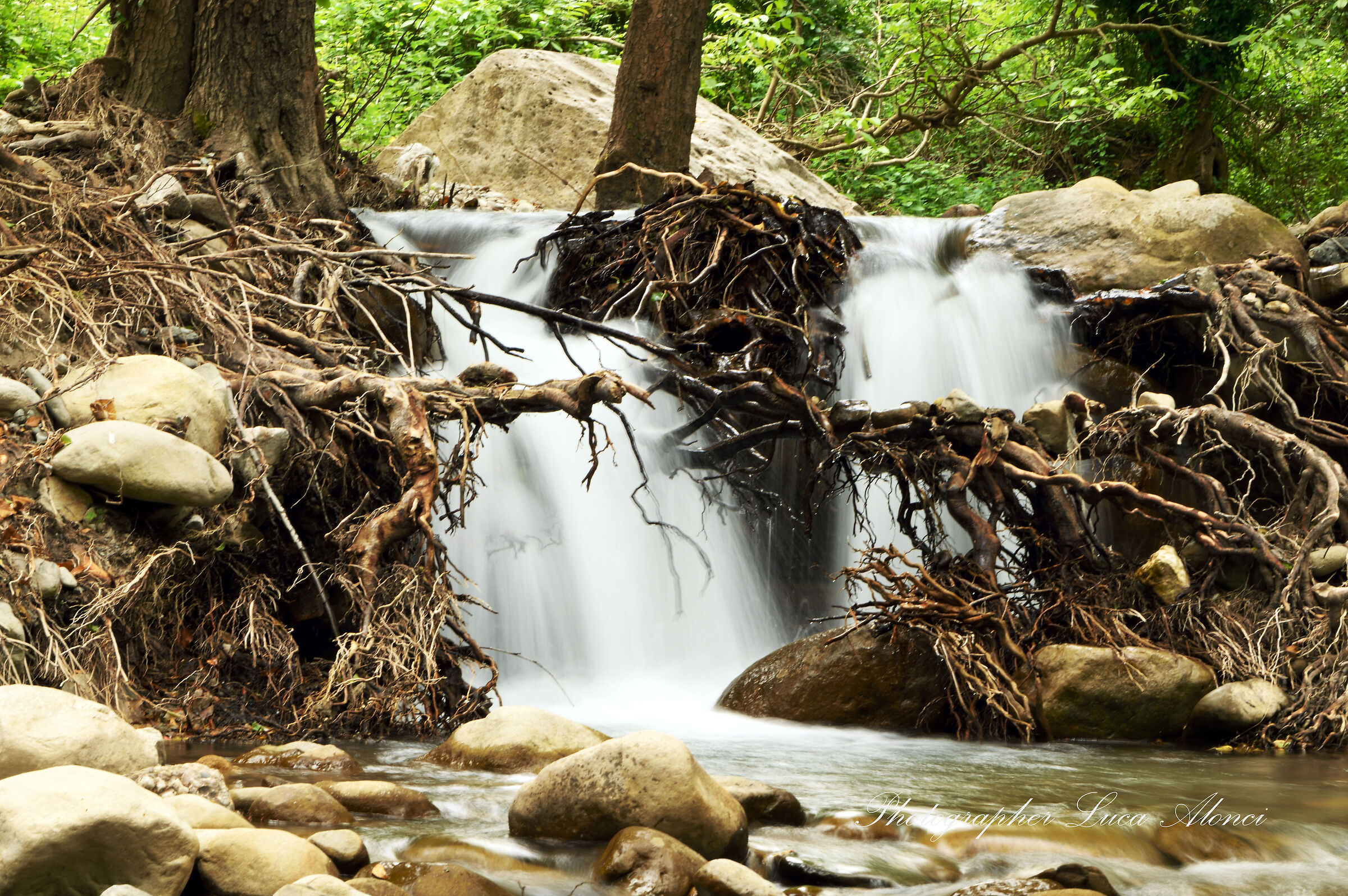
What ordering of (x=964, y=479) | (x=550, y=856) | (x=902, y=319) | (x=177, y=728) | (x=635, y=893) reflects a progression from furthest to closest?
(x=902, y=319) → (x=964, y=479) → (x=177, y=728) → (x=550, y=856) → (x=635, y=893)

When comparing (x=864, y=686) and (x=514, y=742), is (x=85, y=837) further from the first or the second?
(x=864, y=686)

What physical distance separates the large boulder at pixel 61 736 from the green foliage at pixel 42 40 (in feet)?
34.1

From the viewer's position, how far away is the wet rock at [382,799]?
3223 millimetres

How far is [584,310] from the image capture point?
7492mm

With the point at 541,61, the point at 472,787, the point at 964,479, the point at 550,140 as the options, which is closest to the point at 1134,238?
the point at 964,479

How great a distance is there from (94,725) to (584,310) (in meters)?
4.95

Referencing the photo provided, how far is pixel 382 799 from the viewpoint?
127 inches

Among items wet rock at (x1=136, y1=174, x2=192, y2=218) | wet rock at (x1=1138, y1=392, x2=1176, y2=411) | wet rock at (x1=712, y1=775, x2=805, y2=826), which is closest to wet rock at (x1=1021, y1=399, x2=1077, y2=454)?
wet rock at (x1=1138, y1=392, x2=1176, y2=411)

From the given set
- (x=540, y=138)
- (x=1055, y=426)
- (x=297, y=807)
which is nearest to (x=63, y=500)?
(x=297, y=807)

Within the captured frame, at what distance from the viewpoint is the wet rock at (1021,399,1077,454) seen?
6047 mm

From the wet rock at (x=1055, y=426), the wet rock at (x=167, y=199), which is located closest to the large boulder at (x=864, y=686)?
the wet rock at (x=1055, y=426)

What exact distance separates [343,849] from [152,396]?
237 centimetres

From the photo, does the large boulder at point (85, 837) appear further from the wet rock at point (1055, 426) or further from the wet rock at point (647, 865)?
the wet rock at point (1055, 426)

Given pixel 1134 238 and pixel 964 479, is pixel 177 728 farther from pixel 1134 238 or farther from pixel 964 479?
pixel 1134 238
